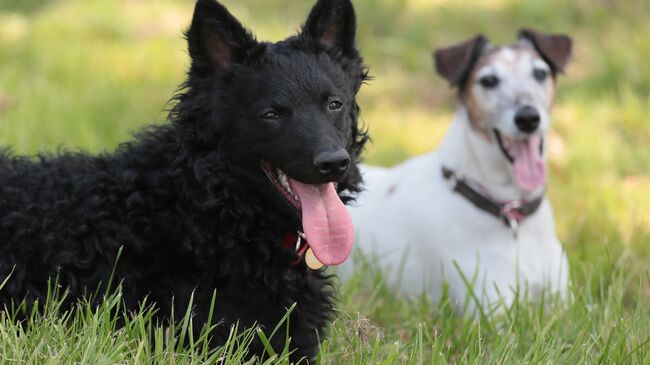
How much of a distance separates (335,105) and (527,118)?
2196 millimetres

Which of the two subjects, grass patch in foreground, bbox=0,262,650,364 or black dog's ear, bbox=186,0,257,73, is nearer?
grass patch in foreground, bbox=0,262,650,364

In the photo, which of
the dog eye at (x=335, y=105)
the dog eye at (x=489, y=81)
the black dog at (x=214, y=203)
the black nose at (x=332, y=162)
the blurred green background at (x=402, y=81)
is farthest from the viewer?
the blurred green background at (x=402, y=81)

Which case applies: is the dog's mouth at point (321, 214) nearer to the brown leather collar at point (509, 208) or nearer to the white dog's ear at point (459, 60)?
the brown leather collar at point (509, 208)

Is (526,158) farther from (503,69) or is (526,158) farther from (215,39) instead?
(215,39)

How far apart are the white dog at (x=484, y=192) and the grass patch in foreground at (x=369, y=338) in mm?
869

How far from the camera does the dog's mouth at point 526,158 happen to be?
5035 millimetres

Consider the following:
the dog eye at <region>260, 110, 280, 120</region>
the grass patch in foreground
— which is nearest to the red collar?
the grass patch in foreground

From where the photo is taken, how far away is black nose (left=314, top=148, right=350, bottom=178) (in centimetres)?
294

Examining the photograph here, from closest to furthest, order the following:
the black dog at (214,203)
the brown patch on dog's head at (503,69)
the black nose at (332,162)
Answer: the black nose at (332,162) < the black dog at (214,203) < the brown patch on dog's head at (503,69)

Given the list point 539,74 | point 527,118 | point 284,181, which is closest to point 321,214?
point 284,181

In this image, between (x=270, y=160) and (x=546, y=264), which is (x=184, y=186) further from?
(x=546, y=264)

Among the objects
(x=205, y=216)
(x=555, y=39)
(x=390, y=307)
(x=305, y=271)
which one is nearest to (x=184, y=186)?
(x=205, y=216)

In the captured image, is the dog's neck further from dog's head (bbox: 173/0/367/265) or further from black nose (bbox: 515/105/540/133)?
dog's head (bbox: 173/0/367/265)

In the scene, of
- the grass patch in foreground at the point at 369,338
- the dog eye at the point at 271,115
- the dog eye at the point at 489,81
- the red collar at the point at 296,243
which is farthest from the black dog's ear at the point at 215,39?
the dog eye at the point at 489,81
